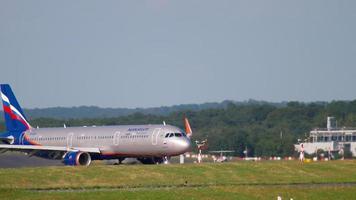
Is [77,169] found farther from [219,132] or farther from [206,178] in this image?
[219,132]

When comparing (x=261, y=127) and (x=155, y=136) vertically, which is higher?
(x=261, y=127)

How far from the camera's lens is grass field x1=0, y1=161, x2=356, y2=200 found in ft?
175

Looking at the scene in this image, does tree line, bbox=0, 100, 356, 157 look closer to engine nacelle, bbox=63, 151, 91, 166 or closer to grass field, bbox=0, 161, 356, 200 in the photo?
engine nacelle, bbox=63, 151, 91, 166

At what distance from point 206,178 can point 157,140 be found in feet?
64.9

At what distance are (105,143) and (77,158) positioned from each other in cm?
328

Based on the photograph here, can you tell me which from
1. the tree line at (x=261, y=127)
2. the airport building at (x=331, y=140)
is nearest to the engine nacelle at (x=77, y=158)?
the tree line at (x=261, y=127)

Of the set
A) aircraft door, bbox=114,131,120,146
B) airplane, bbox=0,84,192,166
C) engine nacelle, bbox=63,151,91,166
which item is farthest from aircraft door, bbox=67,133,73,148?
aircraft door, bbox=114,131,120,146

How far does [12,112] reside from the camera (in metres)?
102

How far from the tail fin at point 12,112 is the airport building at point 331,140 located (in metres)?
49.9

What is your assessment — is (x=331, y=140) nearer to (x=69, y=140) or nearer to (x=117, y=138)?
(x=69, y=140)

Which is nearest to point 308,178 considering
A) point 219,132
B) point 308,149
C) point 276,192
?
point 276,192

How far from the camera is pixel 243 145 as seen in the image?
483 ft

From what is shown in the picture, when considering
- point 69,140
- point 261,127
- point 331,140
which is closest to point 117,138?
point 69,140

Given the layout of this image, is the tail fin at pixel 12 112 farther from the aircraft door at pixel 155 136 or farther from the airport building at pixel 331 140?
the airport building at pixel 331 140
